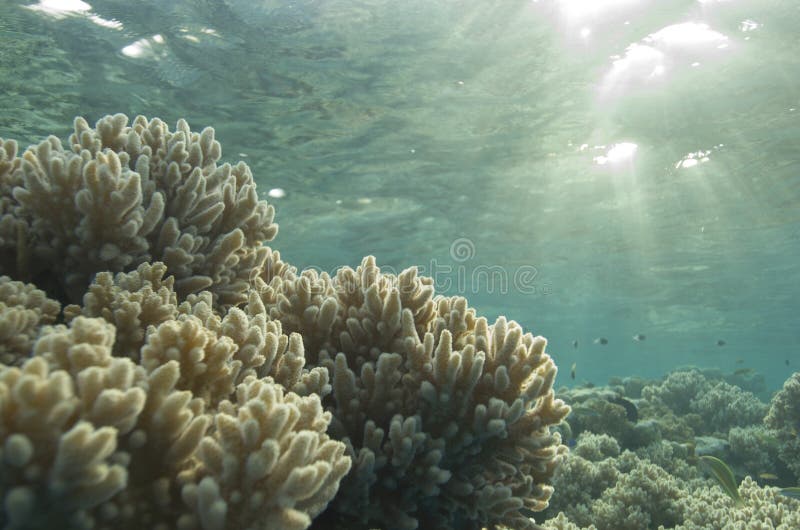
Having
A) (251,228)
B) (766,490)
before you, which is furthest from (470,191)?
(251,228)

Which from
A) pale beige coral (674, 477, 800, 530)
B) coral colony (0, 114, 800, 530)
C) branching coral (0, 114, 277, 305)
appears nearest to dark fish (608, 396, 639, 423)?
pale beige coral (674, 477, 800, 530)

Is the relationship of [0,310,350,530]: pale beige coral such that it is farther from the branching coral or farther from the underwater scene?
the branching coral

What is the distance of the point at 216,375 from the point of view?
1.99 meters

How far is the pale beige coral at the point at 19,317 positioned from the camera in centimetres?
193

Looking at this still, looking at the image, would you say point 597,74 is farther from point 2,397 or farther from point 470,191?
point 2,397

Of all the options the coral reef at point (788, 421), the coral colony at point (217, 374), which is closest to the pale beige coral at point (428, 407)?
the coral colony at point (217, 374)

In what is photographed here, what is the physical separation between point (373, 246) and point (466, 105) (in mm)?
13437

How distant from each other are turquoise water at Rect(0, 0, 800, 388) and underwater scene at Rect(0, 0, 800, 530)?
0.32 ft

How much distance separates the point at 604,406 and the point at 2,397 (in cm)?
1106

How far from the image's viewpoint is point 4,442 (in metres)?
1.23

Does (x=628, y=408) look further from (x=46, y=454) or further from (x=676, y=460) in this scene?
(x=46, y=454)

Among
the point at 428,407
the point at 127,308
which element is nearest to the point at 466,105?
the point at 428,407

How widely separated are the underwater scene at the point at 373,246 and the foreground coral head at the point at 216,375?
0.01 m

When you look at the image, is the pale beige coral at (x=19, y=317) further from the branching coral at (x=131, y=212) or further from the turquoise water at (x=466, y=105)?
the turquoise water at (x=466, y=105)
